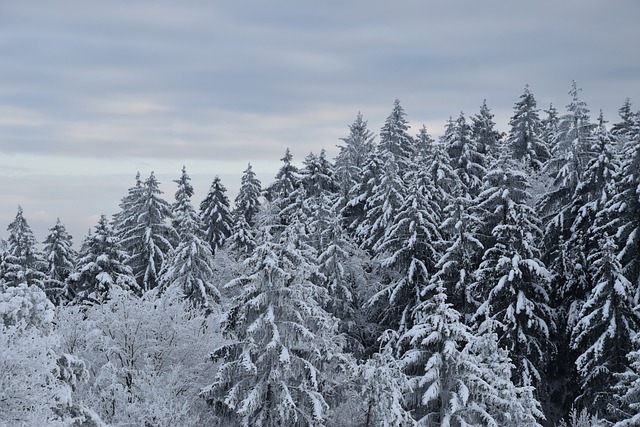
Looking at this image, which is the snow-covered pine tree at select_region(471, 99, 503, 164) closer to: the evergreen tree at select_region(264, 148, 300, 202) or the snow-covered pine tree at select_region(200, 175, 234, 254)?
the evergreen tree at select_region(264, 148, 300, 202)

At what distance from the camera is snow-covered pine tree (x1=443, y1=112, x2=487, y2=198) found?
44250mm

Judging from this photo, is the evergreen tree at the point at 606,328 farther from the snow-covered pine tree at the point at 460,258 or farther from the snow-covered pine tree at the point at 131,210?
the snow-covered pine tree at the point at 131,210

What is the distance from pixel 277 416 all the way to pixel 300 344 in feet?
8.13

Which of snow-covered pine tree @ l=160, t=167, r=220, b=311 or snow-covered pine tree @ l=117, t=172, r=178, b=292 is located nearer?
snow-covered pine tree @ l=160, t=167, r=220, b=311

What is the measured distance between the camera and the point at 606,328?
1127 inches

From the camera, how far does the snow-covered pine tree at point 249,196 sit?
59688 mm

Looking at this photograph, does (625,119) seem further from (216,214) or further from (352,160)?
(216,214)

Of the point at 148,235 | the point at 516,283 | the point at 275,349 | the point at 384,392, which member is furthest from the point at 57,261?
the point at 384,392

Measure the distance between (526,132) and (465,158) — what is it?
11.6 meters

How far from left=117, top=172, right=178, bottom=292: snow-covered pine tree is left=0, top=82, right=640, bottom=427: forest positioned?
16cm

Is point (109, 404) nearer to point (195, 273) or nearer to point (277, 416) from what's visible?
point (277, 416)

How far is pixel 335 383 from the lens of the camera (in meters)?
23.0

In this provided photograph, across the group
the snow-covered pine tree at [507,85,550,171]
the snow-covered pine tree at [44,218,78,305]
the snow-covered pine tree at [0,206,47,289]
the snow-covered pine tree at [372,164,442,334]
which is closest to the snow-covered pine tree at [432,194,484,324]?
the snow-covered pine tree at [372,164,442,334]

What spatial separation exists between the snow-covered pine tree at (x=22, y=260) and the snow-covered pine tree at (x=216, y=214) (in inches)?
530
